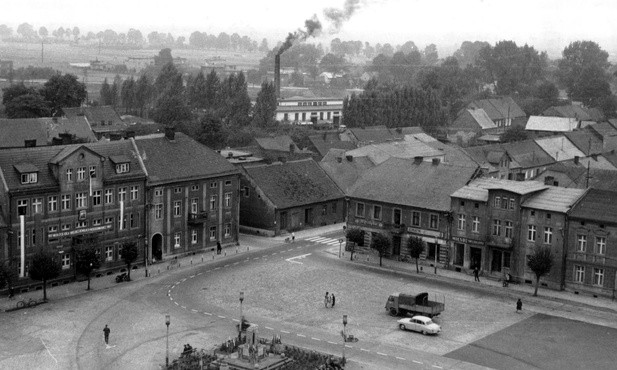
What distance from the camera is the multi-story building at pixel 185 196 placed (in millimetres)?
82500

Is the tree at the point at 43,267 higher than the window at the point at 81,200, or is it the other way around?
the window at the point at 81,200

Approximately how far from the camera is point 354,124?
16938 centimetres

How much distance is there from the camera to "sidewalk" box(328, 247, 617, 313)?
236ft

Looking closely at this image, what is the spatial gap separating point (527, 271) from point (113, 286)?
3471 centimetres

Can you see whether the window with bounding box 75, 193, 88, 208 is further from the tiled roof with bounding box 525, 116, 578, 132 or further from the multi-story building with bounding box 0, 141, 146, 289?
the tiled roof with bounding box 525, 116, 578, 132

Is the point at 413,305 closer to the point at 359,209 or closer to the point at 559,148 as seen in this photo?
the point at 359,209

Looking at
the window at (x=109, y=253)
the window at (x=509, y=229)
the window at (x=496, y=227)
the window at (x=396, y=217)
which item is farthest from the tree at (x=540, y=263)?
the window at (x=109, y=253)

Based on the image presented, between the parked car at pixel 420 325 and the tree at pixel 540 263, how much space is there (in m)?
13.7

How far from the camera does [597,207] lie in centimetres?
7400

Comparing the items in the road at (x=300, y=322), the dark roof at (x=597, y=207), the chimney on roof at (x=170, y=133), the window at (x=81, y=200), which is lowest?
the road at (x=300, y=322)

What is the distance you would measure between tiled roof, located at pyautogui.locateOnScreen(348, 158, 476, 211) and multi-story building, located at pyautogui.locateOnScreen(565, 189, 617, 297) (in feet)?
41.0

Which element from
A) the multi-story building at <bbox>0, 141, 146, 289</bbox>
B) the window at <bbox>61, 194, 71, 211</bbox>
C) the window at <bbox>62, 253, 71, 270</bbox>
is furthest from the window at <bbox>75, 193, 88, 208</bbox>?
the window at <bbox>62, 253, 71, 270</bbox>

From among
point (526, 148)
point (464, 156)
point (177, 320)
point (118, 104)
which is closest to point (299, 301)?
point (177, 320)

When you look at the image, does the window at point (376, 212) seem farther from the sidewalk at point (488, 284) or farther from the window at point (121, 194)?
→ the window at point (121, 194)
